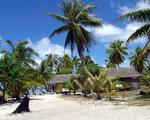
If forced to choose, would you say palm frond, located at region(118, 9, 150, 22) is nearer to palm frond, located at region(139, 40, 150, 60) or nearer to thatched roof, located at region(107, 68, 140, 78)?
palm frond, located at region(139, 40, 150, 60)

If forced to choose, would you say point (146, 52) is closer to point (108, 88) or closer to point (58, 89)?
point (108, 88)

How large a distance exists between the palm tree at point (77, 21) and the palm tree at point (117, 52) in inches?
1612

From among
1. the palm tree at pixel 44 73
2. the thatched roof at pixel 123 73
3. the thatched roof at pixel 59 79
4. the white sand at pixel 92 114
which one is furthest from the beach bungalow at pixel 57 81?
the white sand at pixel 92 114

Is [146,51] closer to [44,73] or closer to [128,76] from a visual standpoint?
[128,76]

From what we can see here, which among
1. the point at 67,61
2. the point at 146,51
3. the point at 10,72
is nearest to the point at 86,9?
the point at 10,72

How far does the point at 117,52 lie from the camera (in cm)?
7881

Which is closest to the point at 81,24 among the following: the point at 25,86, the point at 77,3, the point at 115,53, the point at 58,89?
the point at 77,3

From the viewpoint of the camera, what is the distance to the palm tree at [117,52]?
78.9 metres

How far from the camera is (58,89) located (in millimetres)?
68125

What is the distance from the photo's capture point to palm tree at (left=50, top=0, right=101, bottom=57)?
37625mm

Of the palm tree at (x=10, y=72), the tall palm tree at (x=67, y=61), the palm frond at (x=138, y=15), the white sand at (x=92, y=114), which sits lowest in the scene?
the white sand at (x=92, y=114)

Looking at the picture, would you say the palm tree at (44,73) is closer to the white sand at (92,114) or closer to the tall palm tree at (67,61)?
the tall palm tree at (67,61)

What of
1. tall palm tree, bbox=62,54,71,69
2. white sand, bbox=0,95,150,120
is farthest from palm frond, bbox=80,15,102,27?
tall palm tree, bbox=62,54,71,69

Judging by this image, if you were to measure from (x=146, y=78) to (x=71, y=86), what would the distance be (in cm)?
945
